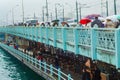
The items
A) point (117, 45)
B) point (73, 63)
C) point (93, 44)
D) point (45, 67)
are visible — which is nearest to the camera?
point (117, 45)

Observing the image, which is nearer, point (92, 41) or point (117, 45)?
point (117, 45)

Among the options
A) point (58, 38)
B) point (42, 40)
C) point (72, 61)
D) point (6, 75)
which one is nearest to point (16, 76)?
point (6, 75)

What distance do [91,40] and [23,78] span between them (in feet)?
56.7

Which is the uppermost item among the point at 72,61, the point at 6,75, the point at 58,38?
the point at 58,38

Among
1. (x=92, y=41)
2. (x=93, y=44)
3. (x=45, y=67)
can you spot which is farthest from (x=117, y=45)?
(x=45, y=67)

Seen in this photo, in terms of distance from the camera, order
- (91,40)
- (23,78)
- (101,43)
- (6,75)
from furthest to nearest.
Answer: (6,75)
(23,78)
(91,40)
(101,43)

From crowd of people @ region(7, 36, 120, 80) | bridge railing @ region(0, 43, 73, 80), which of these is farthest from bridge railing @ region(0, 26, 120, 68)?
bridge railing @ region(0, 43, 73, 80)

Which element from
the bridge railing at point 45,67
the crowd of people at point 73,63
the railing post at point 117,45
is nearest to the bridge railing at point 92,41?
the railing post at point 117,45

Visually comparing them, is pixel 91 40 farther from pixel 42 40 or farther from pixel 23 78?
pixel 23 78

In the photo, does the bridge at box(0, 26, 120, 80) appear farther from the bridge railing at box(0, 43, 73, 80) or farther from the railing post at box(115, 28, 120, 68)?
the bridge railing at box(0, 43, 73, 80)

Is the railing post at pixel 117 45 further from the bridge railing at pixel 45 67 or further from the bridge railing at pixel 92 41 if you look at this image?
the bridge railing at pixel 45 67

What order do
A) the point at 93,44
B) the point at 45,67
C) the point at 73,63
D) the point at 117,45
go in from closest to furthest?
the point at 117,45 → the point at 93,44 → the point at 73,63 → the point at 45,67

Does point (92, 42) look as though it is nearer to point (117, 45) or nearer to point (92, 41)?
point (92, 41)

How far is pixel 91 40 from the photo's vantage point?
15977 millimetres
